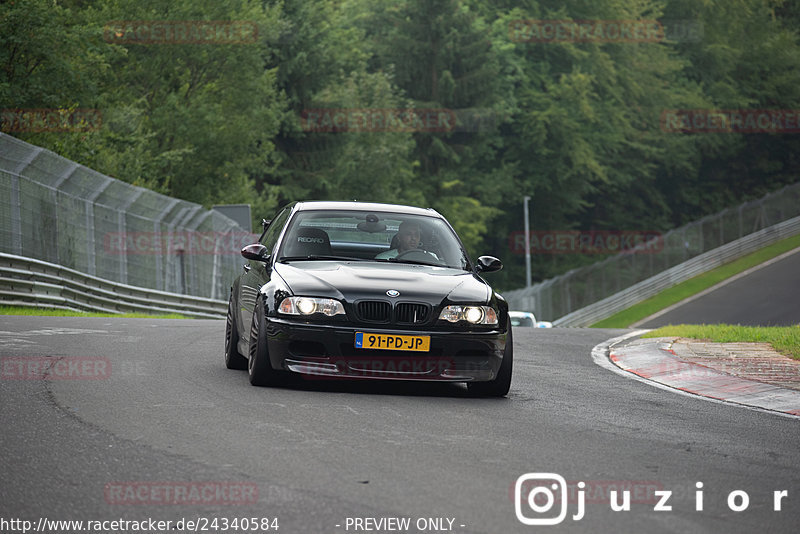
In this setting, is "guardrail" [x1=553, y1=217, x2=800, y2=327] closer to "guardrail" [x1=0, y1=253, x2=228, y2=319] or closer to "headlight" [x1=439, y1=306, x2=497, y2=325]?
"guardrail" [x1=0, y1=253, x2=228, y2=319]

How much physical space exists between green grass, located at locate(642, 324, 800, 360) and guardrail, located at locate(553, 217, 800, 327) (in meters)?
32.9

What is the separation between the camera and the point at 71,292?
23500 millimetres

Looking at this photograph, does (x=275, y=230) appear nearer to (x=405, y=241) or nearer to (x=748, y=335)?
(x=405, y=241)

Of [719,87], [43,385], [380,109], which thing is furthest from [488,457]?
[719,87]

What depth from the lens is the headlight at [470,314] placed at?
31.1 ft

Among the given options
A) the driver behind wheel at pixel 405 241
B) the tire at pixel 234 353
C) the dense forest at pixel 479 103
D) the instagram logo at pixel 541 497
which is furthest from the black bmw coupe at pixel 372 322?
the dense forest at pixel 479 103

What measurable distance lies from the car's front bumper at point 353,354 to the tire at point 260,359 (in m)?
0.08

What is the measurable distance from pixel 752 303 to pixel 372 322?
129 ft

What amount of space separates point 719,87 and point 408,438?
79324 mm

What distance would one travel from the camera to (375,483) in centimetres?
602

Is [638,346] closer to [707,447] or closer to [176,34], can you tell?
[707,447]

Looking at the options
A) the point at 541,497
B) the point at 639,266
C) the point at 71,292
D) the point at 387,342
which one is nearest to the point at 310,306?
the point at 387,342

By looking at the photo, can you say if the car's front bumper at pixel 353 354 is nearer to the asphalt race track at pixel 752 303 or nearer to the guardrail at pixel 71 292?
the guardrail at pixel 71 292

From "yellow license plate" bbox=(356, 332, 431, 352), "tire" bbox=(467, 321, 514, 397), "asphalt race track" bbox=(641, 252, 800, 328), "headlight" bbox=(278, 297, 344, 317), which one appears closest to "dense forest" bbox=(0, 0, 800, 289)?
"asphalt race track" bbox=(641, 252, 800, 328)
